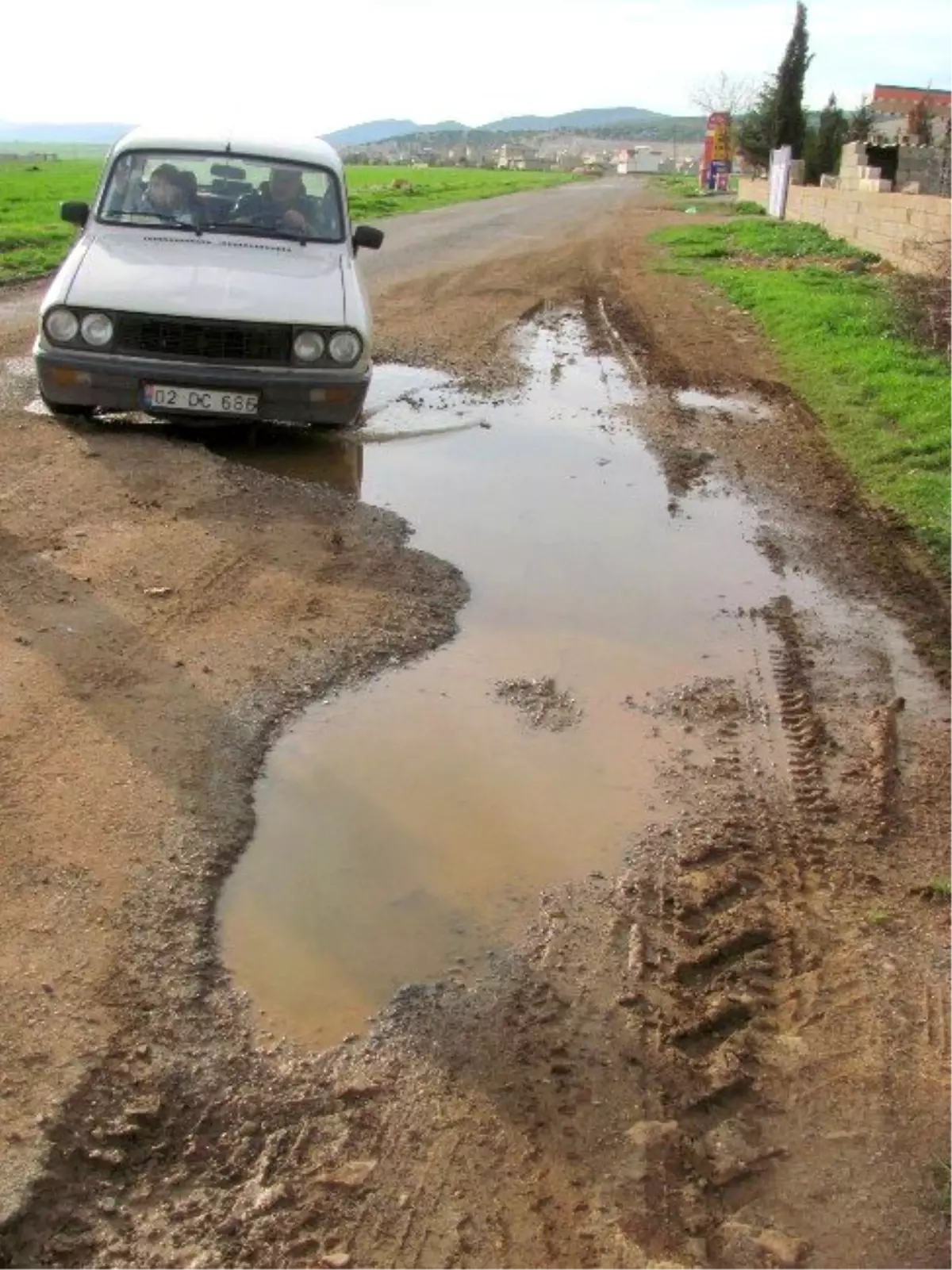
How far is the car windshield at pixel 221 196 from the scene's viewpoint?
7.94 metres

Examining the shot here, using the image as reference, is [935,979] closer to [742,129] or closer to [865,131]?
[865,131]

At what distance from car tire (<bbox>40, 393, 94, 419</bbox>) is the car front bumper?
0.02m

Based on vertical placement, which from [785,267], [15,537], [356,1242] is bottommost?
[356,1242]

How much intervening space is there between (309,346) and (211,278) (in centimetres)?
74

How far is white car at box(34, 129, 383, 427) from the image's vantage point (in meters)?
6.94

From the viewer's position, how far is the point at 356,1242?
→ 2363 millimetres

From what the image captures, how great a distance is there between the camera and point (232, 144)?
27.2ft

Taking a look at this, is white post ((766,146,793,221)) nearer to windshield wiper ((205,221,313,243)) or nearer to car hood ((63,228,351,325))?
windshield wiper ((205,221,313,243))

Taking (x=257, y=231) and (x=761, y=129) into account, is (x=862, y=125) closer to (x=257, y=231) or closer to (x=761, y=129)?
(x=761, y=129)

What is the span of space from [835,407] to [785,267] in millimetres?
10018

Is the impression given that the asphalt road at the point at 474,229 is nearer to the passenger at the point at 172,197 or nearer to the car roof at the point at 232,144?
the car roof at the point at 232,144

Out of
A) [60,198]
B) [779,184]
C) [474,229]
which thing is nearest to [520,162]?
[779,184]

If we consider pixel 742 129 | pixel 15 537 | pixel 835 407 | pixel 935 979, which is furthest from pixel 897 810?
pixel 742 129

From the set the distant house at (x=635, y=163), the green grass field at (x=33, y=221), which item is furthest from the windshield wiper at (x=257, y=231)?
the distant house at (x=635, y=163)
